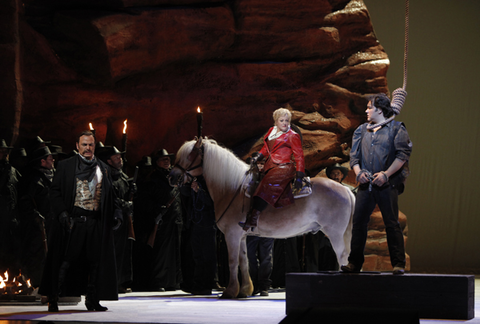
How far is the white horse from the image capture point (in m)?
7.48

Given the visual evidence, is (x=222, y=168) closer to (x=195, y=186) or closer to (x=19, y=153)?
(x=195, y=186)

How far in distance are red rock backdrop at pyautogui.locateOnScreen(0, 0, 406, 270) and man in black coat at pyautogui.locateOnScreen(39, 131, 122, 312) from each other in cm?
463

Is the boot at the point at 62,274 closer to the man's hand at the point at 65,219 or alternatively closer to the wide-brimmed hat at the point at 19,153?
the man's hand at the point at 65,219

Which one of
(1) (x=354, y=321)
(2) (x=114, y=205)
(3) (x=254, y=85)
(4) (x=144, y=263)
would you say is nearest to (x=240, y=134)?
(3) (x=254, y=85)

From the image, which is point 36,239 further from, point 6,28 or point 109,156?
point 6,28

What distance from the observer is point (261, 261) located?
8367 millimetres

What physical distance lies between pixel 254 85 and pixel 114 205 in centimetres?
579

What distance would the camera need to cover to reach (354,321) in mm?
4656

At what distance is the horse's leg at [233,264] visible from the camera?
7582 mm

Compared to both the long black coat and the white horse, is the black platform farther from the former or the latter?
the long black coat

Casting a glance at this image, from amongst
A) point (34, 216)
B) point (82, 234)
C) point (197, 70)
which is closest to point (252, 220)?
point (82, 234)

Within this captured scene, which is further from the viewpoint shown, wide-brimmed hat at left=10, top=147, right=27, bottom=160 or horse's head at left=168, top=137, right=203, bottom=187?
wide-brimmed hat at left=10, top=147, right=27, bottom=160

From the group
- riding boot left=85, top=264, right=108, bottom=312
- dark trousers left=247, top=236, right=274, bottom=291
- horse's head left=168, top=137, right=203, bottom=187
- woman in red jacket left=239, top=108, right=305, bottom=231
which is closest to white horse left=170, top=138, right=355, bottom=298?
horse's head left=168, top=137, right=203, bottom=187

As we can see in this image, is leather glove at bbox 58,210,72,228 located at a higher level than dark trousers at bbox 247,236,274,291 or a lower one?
higher
